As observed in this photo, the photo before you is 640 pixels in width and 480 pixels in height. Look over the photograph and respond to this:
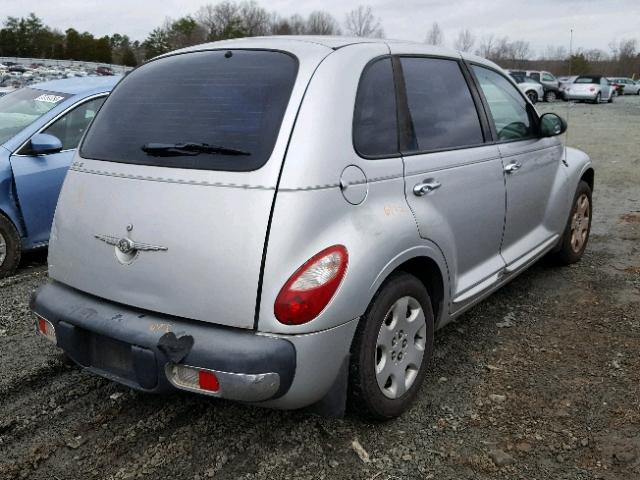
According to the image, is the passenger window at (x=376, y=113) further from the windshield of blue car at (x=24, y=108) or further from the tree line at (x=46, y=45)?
the tree line at (x=46, y=45)

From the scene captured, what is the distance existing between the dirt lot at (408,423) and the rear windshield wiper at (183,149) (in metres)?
1.27

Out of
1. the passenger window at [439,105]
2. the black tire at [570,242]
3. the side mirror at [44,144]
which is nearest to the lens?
the passenger window at [439,105]

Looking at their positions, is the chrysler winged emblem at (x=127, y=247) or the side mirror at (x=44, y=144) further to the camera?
the side mirror at (x=44, y=144)

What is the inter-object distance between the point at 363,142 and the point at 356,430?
1.32 m

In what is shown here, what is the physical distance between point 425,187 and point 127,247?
1.38m

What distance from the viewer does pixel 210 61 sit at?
2.87 m

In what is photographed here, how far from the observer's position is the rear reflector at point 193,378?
232 centimetres

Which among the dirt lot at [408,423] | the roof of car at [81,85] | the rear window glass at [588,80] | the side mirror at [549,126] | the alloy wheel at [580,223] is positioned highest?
the roof of car at [81,85]

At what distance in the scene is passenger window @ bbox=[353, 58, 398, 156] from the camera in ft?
8.71

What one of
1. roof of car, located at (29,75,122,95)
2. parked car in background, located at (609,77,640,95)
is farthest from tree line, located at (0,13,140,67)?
roof of car, located at (29,75,122,95)

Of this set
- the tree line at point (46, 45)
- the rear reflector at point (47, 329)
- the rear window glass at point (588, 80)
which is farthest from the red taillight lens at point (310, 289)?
the tree line at point (46, 45)

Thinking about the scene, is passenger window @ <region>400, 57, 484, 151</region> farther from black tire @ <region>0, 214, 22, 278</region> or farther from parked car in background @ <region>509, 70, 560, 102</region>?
parked car in background @ <region>509, 70, 560, 102</region>

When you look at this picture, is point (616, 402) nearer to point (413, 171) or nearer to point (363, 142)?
point (413, 171)

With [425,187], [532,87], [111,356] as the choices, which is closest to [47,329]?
[111,356]
